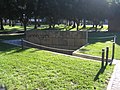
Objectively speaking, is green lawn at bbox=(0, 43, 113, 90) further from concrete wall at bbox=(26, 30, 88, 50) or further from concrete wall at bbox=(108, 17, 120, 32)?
concrete wall at bbox=(108, 17, 120, 32)

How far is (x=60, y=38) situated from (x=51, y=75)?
11586 millimetres

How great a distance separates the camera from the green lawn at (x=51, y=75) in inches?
A: 253

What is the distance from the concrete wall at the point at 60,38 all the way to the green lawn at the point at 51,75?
8642mm

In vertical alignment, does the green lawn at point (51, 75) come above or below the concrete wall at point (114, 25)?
below

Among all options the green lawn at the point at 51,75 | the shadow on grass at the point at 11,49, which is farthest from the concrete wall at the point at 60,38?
the green lawn at the point at 51,75

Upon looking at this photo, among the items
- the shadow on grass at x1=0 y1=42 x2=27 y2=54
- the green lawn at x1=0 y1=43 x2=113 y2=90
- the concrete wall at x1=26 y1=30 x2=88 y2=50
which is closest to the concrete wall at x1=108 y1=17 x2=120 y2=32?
the concrete wall at x1=26 y1=30 x2=88 y2=50

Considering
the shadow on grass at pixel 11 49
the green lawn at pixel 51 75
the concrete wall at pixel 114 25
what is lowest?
the green lawn at pixel 51 75

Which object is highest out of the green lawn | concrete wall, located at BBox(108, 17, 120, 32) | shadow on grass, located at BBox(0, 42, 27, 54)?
concrete wall, located at BBox(108, 17, 120, 32)

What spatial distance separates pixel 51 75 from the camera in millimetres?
7430

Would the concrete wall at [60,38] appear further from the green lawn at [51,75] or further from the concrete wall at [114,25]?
the concrete wall at [114,25]

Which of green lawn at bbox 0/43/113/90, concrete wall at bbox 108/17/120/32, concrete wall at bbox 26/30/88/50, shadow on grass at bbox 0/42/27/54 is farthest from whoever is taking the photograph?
concrete wall at bbox 108/17/120/32

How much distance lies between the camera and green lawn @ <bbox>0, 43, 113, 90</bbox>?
6.43 meters

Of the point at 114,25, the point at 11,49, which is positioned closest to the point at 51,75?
the point at 11,49

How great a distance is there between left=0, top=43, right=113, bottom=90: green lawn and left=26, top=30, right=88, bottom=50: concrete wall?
28.4 feet
